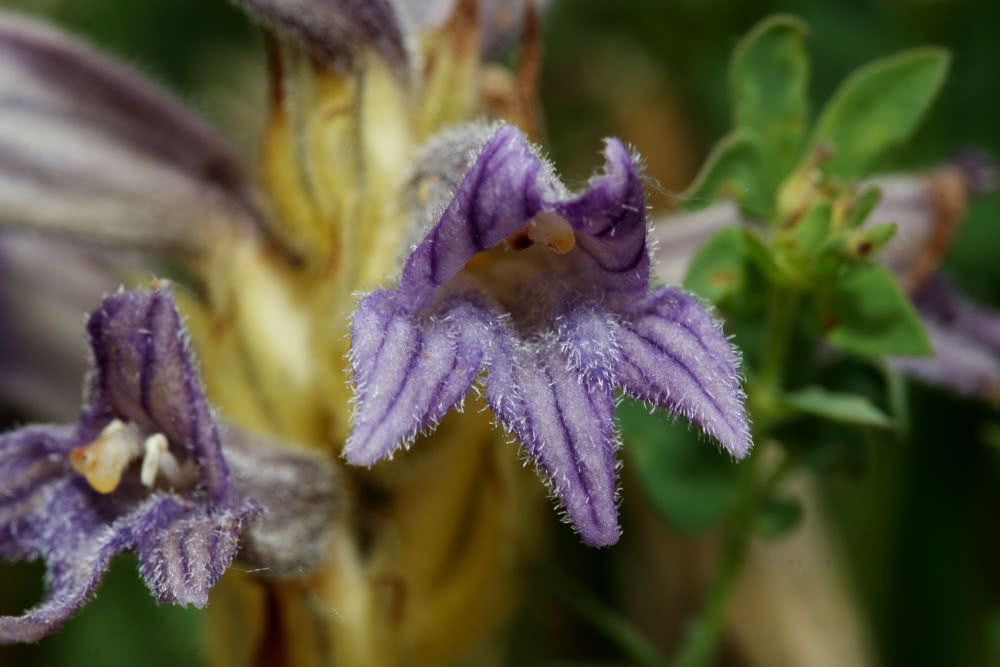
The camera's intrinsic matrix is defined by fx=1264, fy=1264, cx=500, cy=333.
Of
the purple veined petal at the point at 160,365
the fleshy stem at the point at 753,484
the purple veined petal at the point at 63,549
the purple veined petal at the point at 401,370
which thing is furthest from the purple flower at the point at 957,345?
the purple veined petal at the point at 63,549

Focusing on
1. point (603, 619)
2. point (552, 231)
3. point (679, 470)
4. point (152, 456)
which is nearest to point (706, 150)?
point (679, 470)

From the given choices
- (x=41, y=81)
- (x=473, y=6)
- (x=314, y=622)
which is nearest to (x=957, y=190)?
(x=473, y=6)

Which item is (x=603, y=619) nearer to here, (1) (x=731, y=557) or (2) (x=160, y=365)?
(1) (x=731, y=557)

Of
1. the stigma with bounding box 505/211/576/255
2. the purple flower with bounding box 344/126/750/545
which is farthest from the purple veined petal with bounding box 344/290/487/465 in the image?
the stigma with bounding box 505/211/576/255

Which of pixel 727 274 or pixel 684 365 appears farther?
pixel 727 274

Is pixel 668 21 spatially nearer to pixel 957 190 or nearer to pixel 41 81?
pixel 957 190

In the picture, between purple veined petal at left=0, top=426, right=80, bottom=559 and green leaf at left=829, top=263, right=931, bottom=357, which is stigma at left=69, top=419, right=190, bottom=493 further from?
green leaf at left=829, top=263, right=931, bottom=357

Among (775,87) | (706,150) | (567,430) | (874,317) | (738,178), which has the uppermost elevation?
(706,150)
